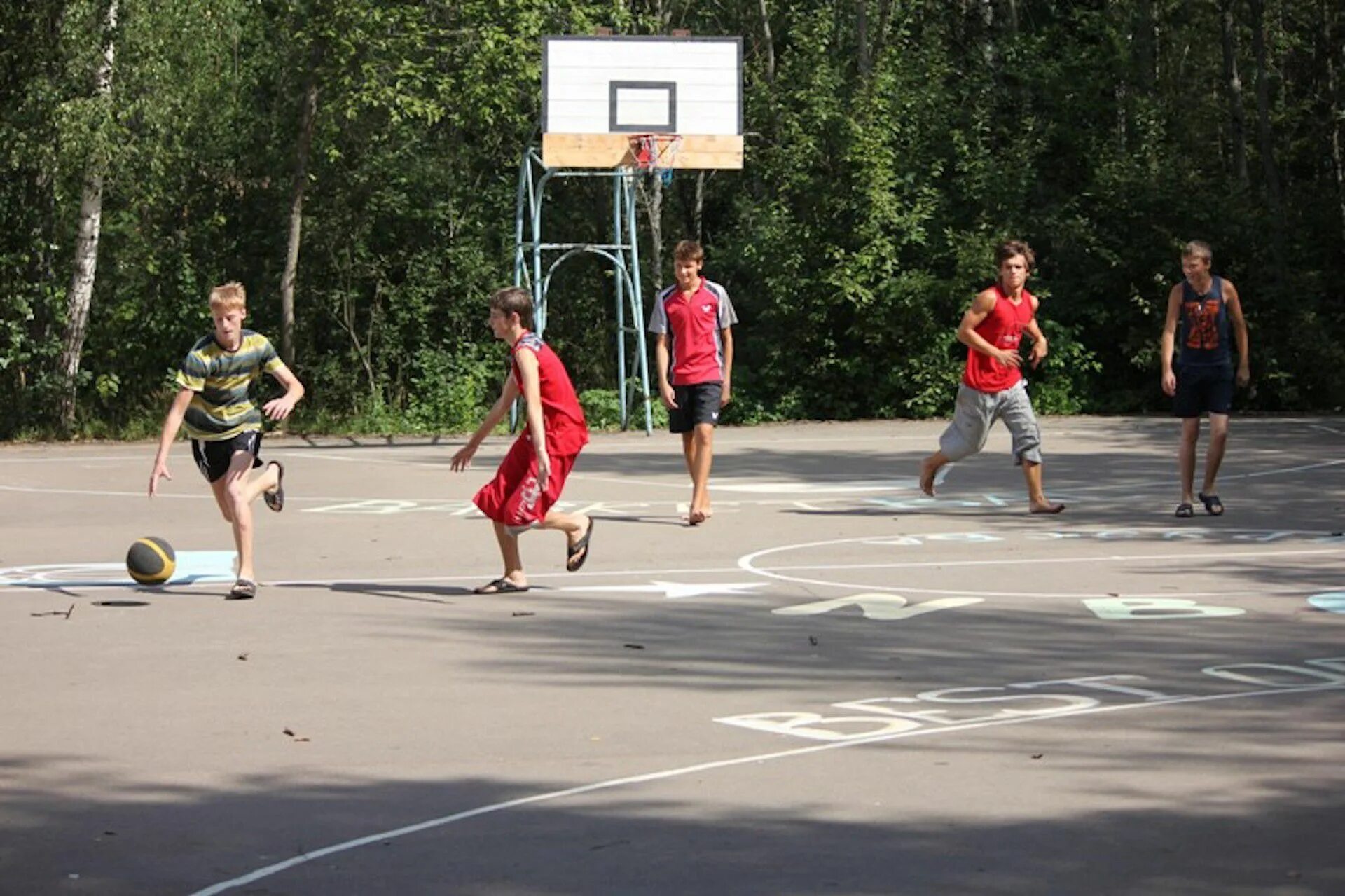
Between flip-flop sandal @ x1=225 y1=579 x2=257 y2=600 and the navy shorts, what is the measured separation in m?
7.34

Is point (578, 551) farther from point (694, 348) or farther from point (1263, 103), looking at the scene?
point (1263, 103)

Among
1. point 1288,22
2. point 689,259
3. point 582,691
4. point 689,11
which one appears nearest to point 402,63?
point 689,11

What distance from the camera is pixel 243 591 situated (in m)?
12.1

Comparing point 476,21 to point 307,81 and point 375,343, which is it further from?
point 375,343

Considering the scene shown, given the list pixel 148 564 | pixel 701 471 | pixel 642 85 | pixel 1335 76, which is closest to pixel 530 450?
pixel 148 564

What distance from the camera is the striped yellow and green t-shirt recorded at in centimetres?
1225

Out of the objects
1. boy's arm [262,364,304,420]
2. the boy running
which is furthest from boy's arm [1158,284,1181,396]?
the boy running

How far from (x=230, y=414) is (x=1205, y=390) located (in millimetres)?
7470

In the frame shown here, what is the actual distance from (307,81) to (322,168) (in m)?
2.07

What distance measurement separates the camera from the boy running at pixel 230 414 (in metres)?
12.1

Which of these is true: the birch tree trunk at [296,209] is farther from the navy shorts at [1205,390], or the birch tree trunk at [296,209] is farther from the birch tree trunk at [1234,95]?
the navy shorts at [1205,390]

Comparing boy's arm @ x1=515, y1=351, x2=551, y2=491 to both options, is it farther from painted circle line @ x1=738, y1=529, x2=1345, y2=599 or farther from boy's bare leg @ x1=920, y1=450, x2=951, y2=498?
boy's bare leg @ x1=920, y1=450, x2=951, y2=498

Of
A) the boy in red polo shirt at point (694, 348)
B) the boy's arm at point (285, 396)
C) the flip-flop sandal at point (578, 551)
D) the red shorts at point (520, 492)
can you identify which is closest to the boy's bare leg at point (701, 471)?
the boy in red polo shirt at point (694, 348)

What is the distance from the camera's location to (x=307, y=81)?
30875 mm
